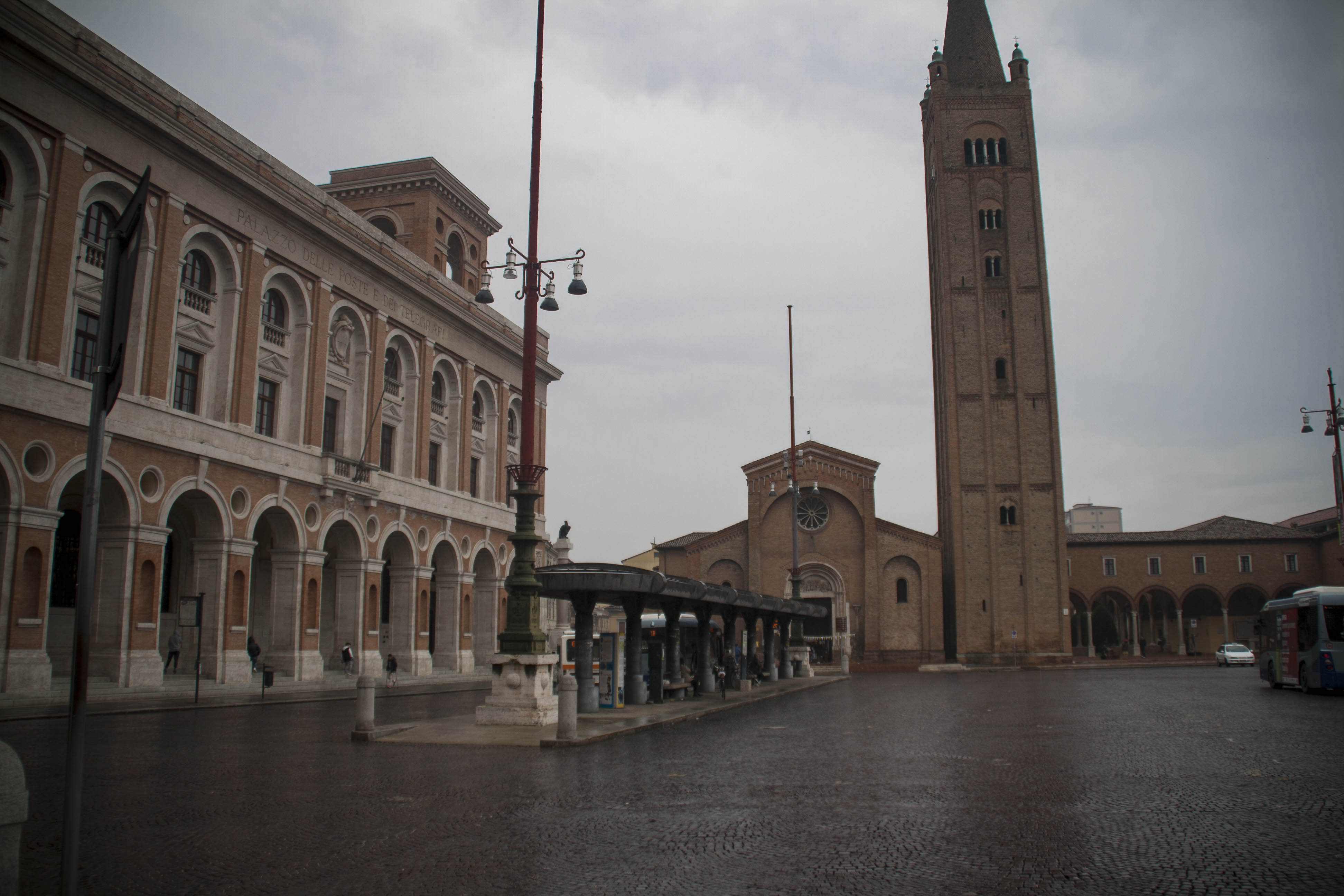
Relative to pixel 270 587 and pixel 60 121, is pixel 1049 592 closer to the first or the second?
pixel 270 587

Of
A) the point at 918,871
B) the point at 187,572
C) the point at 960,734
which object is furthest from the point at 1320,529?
the point at 918,871

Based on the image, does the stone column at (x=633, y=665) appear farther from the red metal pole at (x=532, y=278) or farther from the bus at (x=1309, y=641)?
the bus at (x=1309, y=641)

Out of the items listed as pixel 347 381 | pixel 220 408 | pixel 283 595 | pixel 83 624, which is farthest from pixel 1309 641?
pixel 347 381

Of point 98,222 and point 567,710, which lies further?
point 98,222

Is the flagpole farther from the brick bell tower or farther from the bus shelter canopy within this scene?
the brick bell tower

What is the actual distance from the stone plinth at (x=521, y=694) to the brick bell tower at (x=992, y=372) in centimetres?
4311

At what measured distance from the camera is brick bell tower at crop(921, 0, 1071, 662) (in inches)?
2119

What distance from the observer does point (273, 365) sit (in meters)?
29.7

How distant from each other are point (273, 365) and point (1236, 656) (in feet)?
138

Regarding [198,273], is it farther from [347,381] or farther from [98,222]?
[347,381]

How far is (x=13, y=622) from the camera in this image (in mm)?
19938

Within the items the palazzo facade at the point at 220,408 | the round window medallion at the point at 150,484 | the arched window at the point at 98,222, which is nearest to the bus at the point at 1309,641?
the palazzo facade at the point at 220,408

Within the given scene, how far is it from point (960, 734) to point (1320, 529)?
62.4 metres

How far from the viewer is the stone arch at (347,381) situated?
→ 32.4 m
